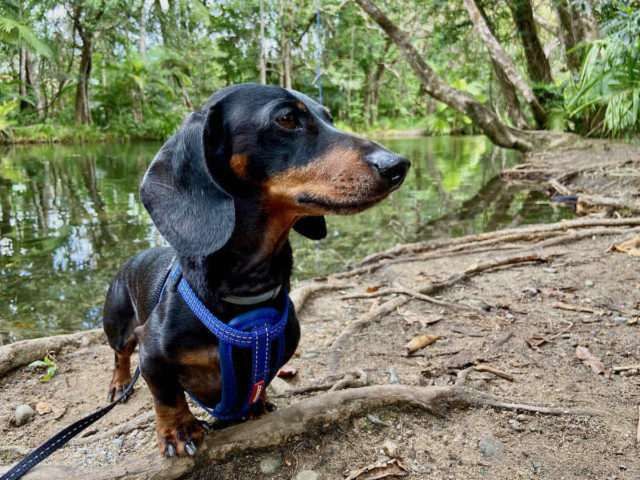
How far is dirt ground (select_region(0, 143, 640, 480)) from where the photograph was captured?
1861 millimetres

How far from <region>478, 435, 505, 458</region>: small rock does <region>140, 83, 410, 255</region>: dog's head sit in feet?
3.55

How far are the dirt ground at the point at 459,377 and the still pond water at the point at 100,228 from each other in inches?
49.8

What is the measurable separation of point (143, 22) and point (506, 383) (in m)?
27.6

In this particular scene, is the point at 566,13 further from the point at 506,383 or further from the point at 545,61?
the point at 506,383

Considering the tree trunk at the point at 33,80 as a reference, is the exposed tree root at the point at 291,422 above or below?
below

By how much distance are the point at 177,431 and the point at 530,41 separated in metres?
15.4

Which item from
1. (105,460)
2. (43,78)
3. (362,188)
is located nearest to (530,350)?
(362,188)

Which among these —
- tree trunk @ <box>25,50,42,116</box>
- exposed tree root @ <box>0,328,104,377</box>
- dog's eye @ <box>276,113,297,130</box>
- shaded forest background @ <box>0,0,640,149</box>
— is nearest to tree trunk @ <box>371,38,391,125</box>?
shaded forest background @ <box>0,0,640,149</box>

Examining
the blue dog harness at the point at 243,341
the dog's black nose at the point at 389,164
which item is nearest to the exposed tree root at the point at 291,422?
the blue dog harness at the point at 243,341

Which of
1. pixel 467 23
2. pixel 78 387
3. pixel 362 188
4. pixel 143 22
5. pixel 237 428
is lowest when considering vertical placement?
pixel 78 387

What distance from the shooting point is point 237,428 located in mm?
1925

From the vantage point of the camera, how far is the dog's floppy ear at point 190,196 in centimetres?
171

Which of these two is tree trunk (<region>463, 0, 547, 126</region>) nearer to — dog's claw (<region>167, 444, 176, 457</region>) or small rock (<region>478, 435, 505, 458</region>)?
small rock (<region>478, 435, 505, 458</region>)

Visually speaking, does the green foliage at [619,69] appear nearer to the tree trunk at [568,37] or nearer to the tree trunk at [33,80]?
the tree trunk at [568,37]
